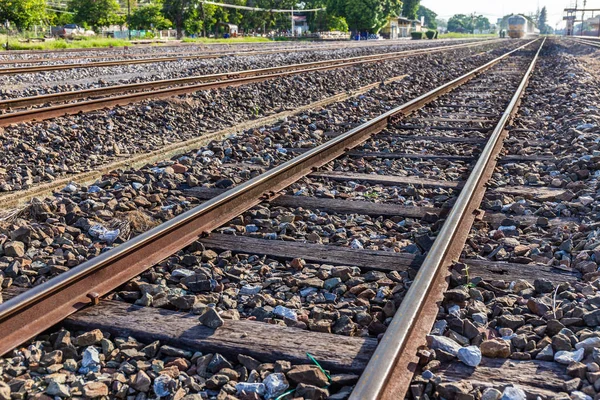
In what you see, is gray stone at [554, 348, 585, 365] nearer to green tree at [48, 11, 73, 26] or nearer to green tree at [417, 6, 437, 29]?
green tree at [48, 11, 73, 26]

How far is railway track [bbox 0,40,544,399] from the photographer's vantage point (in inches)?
118

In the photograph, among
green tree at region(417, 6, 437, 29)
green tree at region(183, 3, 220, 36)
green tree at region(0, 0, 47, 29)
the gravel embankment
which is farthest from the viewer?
green tree at region(417, 6, 437, 29)

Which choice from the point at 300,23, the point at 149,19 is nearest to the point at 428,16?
the point at 300,23

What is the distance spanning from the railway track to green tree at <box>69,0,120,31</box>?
213 feet

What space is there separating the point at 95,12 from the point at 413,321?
227ft

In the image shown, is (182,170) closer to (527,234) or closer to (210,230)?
(210,230)

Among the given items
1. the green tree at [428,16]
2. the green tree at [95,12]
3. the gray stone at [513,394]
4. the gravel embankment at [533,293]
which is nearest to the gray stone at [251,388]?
the gravel embankment at [533,293]

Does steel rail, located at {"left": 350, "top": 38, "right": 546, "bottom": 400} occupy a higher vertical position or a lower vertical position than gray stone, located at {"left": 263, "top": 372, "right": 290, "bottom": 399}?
higher

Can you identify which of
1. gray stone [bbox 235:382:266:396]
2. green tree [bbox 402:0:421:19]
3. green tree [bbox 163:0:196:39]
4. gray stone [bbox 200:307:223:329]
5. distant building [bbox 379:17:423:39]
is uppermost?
green tree [bbox 402:0:421:19]

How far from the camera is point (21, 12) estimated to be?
43.9 metres

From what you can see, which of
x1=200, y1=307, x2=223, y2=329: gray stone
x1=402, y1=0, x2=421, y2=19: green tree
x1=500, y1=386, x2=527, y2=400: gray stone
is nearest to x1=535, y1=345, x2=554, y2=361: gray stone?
x1=500, y1=386, x2=527, y2=400: gray stone

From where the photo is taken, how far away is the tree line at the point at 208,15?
6725 cm

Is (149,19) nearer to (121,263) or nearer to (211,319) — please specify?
(121,263)

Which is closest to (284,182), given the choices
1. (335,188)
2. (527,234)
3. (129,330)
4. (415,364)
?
(335,188)
